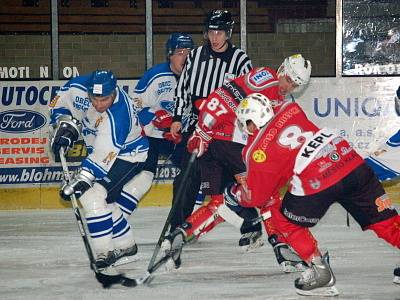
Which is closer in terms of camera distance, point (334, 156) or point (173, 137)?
point (334, 156)

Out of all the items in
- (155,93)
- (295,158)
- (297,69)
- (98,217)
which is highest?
(297,69)

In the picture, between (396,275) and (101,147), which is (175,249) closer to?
(101,147)

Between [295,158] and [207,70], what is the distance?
6.14 ft

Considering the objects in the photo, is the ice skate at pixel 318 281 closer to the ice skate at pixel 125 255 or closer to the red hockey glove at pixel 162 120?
the ice skate at pixel 125 255

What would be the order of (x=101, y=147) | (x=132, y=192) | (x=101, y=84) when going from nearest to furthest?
1. (x=101, y=84)
2. (x=101, y=147)
3. (x=132, y=192)

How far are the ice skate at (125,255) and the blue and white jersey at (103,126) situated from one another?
0.52 meters

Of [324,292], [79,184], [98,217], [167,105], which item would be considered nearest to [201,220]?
[98,217]

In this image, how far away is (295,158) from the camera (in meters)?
4.76

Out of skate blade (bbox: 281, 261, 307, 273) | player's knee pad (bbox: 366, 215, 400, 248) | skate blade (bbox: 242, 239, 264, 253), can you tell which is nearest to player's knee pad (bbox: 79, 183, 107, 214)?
skate blade (bbox: 281, 261, 307, 273)

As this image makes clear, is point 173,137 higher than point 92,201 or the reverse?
higher

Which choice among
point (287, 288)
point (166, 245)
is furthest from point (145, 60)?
point (287, 288)

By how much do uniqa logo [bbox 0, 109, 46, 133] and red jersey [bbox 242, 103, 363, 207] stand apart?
4.11 m

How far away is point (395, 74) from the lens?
8930mm

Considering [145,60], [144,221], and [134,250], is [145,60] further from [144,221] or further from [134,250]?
[134,250]
